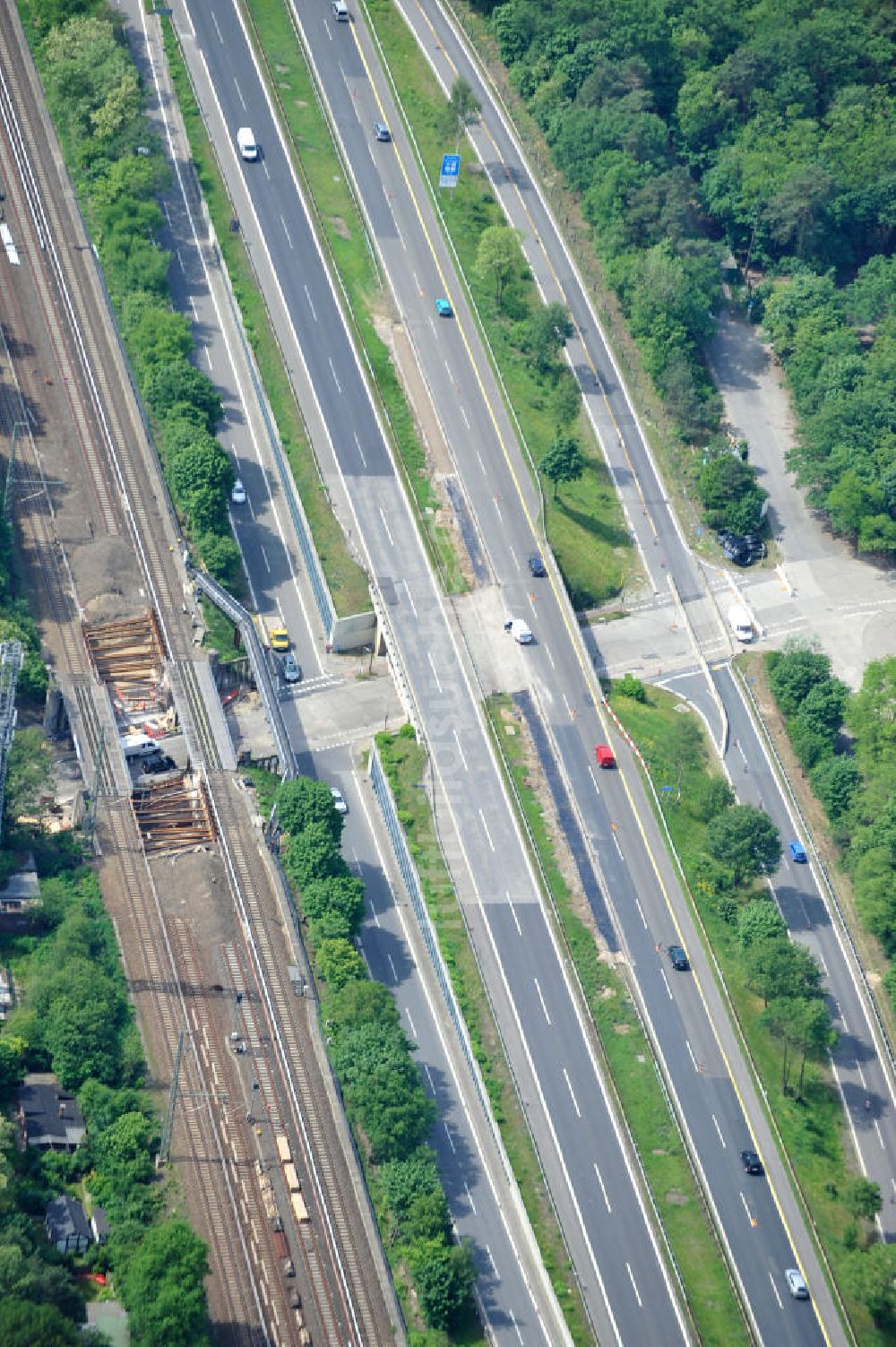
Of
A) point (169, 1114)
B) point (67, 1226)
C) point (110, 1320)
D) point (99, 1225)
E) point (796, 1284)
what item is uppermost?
point (67, 1226)

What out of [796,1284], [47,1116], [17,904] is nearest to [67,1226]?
[47,1116]

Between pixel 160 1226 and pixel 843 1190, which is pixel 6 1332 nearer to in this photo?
pixel 160 1226

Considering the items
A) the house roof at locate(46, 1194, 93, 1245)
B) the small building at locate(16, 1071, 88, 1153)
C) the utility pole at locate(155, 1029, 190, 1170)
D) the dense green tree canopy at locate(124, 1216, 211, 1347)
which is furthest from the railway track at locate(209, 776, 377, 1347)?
the house roof at locate(46, 1194, 93, 1245)

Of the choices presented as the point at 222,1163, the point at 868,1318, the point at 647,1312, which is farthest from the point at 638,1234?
the point at 222,1163

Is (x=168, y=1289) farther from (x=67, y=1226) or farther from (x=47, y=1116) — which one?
(x=47, y=1116)

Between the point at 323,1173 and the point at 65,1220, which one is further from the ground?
the point at 65,1220

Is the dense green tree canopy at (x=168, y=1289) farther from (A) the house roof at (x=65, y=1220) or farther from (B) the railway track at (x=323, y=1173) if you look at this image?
(B) the railway track at (x=323, y=1173)
